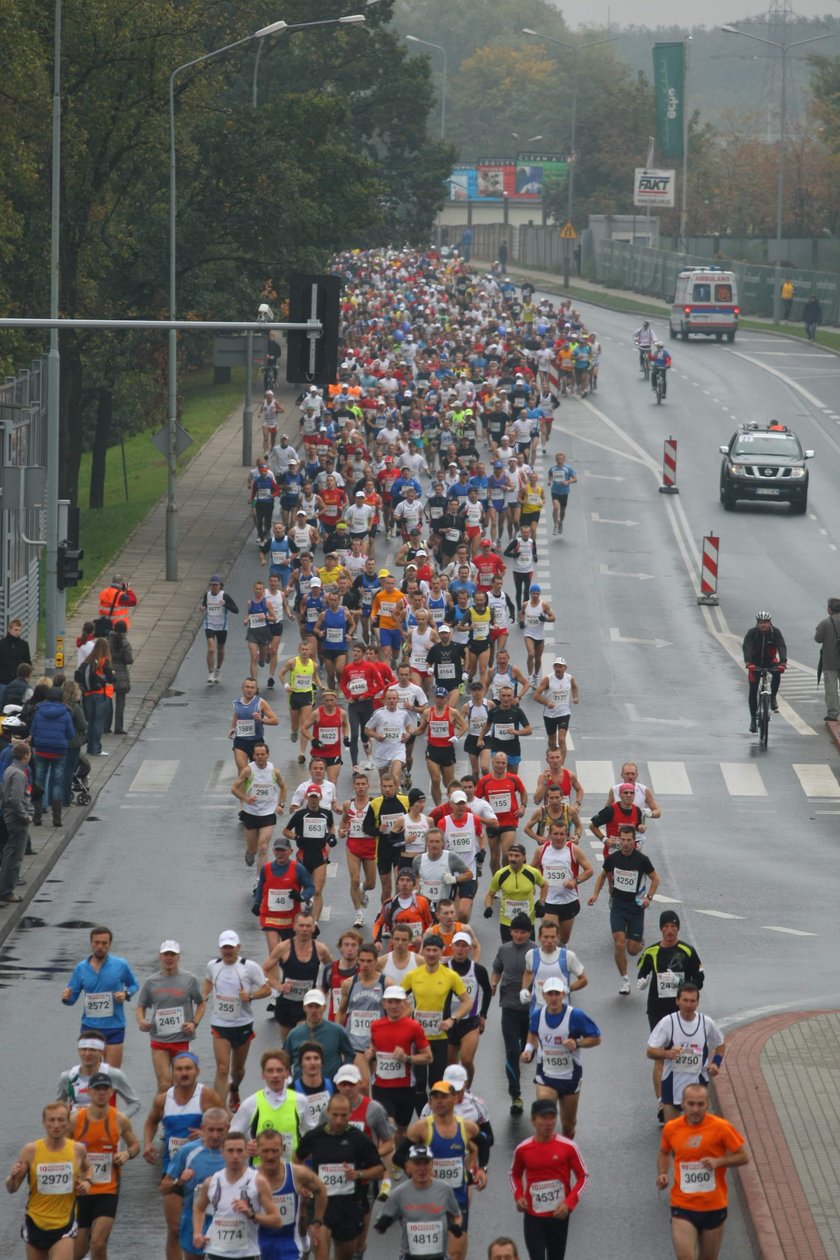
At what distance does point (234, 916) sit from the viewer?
829 inches

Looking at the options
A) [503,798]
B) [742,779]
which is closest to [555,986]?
[503,798]

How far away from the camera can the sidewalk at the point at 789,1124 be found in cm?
1332

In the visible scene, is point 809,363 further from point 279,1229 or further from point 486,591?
point 279,1229

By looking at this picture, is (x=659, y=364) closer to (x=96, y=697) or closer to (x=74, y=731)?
(x=96, y=697)

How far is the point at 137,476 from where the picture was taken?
59438 millimetres

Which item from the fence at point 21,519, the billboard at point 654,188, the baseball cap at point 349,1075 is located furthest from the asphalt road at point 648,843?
the billboard at point 654,188

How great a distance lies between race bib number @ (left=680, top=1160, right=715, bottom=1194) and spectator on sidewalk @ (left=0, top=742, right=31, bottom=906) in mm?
10206

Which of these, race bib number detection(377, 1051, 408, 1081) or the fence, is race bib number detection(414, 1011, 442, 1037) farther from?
the fence

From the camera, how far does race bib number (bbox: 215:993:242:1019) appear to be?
15406 mm

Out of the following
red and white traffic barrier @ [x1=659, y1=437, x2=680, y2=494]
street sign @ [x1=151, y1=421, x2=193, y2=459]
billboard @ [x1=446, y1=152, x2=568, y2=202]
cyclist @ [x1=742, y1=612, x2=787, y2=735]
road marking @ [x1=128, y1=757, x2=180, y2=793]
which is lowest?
road marking @ [x1=128, y1=757, x2=180, y2=793]

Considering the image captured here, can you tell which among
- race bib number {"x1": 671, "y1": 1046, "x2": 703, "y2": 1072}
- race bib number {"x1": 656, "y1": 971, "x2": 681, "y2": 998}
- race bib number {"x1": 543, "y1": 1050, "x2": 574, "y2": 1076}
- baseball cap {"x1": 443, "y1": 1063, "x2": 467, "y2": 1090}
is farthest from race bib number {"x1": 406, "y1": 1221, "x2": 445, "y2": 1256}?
race bib number {"x1": 656, "y1": 971, "x2": 681, "y2": 998}

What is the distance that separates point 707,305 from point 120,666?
56201mm

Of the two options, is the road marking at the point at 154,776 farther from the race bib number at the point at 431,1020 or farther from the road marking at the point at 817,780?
the race bib number at the point at 431,1020

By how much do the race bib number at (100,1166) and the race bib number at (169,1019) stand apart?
2.39 m
